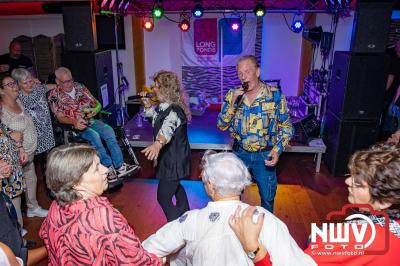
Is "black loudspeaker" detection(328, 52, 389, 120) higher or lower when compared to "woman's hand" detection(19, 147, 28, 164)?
higher

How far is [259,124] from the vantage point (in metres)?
2.79

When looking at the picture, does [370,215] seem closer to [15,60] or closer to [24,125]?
[24,125]

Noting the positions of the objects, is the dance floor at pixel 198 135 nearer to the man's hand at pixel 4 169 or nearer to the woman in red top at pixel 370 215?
the man's hand at pixel 4 169

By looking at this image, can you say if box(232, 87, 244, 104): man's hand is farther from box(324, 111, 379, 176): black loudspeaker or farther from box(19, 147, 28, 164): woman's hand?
box(324, 111, 379, 176): black loudspeaker

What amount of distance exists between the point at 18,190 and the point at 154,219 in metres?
1.27

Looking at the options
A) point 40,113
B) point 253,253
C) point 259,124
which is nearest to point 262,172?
point 259,124

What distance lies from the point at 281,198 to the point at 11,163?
2.65 meters

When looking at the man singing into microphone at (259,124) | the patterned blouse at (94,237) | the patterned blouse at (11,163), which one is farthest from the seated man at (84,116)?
the patterned blouse at (94,237)

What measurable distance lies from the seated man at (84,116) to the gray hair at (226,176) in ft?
8.71

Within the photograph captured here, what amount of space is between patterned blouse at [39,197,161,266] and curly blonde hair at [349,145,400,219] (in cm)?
91

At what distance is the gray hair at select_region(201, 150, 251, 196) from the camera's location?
1461 mm

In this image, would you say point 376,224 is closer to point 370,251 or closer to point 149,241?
point 370,251

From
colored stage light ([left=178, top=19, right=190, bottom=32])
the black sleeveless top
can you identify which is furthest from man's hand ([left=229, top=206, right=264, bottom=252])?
colored stage light ([left=178, top=19, right=190, bottom=32])

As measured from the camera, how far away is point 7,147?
2645mm
